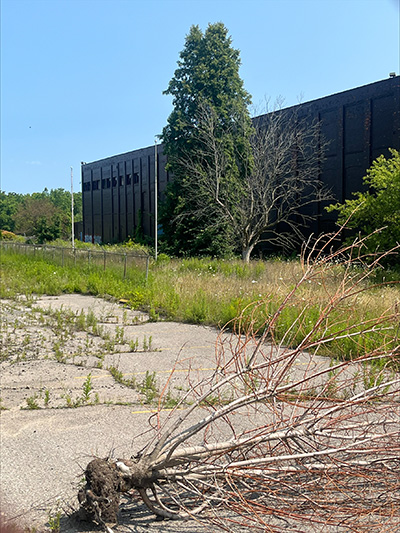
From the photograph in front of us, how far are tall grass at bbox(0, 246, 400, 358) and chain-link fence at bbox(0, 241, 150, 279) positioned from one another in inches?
12.2

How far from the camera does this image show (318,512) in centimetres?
327

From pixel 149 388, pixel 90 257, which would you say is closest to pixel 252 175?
pixel 90 257

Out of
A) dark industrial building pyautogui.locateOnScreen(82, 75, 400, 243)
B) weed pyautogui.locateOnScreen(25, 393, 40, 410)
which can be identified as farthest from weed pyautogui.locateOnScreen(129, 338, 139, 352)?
dark industrial building pyautogui.locateOnScreen(82, 75, 400, 243)

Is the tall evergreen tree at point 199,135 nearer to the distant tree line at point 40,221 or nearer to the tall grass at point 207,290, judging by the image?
the tall grass at point 207,290

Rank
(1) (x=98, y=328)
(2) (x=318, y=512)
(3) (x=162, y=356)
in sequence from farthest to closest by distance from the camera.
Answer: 1. (1) (x=98, y=328)
2. (3) (x=162, y=356)
3. (2) (x=318, y=512)

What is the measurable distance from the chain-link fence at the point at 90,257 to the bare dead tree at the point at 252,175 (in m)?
6.04

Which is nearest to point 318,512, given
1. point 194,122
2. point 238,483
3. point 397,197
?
point 238,483

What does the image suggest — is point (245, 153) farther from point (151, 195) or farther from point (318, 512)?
point (318, 512)

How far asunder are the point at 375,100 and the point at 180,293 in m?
17.6

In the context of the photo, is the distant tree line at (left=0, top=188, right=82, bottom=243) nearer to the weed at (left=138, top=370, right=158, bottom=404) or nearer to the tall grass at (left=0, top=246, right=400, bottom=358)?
the tall grass at (left=0, top=246, right=400, bottom=358)

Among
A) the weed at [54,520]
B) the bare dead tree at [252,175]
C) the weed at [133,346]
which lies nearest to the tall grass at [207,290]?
the weed at [133,346]

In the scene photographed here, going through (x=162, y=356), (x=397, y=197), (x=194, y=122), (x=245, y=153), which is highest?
(x=194, y=122)

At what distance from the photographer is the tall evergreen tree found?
2642 centimetres

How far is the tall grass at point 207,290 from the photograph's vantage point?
945 centimetres
